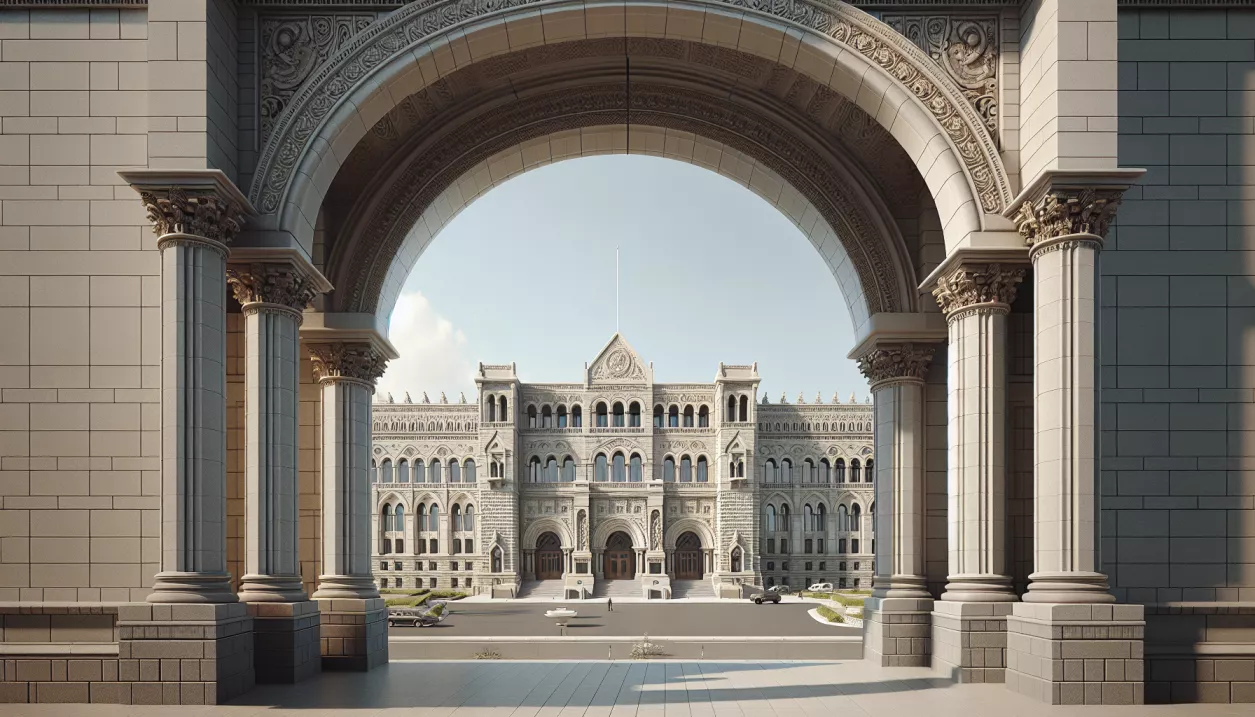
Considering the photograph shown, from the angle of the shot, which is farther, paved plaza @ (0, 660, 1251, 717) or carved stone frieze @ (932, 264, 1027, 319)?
carved stone frieze @ (932, 264, 1027, 319)

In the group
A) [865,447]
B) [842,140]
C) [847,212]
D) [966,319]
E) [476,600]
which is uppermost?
[842,140]

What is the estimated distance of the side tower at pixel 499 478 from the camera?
6128 centimetres

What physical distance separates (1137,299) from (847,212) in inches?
206

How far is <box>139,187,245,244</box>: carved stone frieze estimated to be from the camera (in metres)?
10.8

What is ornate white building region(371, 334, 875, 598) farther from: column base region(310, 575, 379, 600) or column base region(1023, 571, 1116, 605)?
column base region(1023, 571, 1116, 605)

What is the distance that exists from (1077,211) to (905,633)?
643 centimetres

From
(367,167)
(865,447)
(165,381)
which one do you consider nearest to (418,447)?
(865,447)

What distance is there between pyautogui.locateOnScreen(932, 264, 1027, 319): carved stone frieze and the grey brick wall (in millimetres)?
1044

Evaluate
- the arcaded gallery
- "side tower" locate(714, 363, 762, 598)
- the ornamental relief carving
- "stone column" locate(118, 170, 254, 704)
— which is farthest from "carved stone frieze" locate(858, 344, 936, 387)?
"side tower" locate(714, 363, 762, 598)

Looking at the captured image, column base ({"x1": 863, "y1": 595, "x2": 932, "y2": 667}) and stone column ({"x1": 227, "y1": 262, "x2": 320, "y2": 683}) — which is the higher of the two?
stone column ({"x1": 227, "y1": 262, "x2": 320, "y2": 683})

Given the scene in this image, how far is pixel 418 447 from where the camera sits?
63.9m

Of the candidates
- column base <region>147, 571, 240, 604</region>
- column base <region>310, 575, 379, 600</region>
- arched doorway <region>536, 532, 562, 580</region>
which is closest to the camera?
column base <region>147, 571, 240, 604</region>

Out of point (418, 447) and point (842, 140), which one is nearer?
point (842, 140)

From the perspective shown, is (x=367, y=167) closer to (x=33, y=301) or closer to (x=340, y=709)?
(x=33, y=301)
